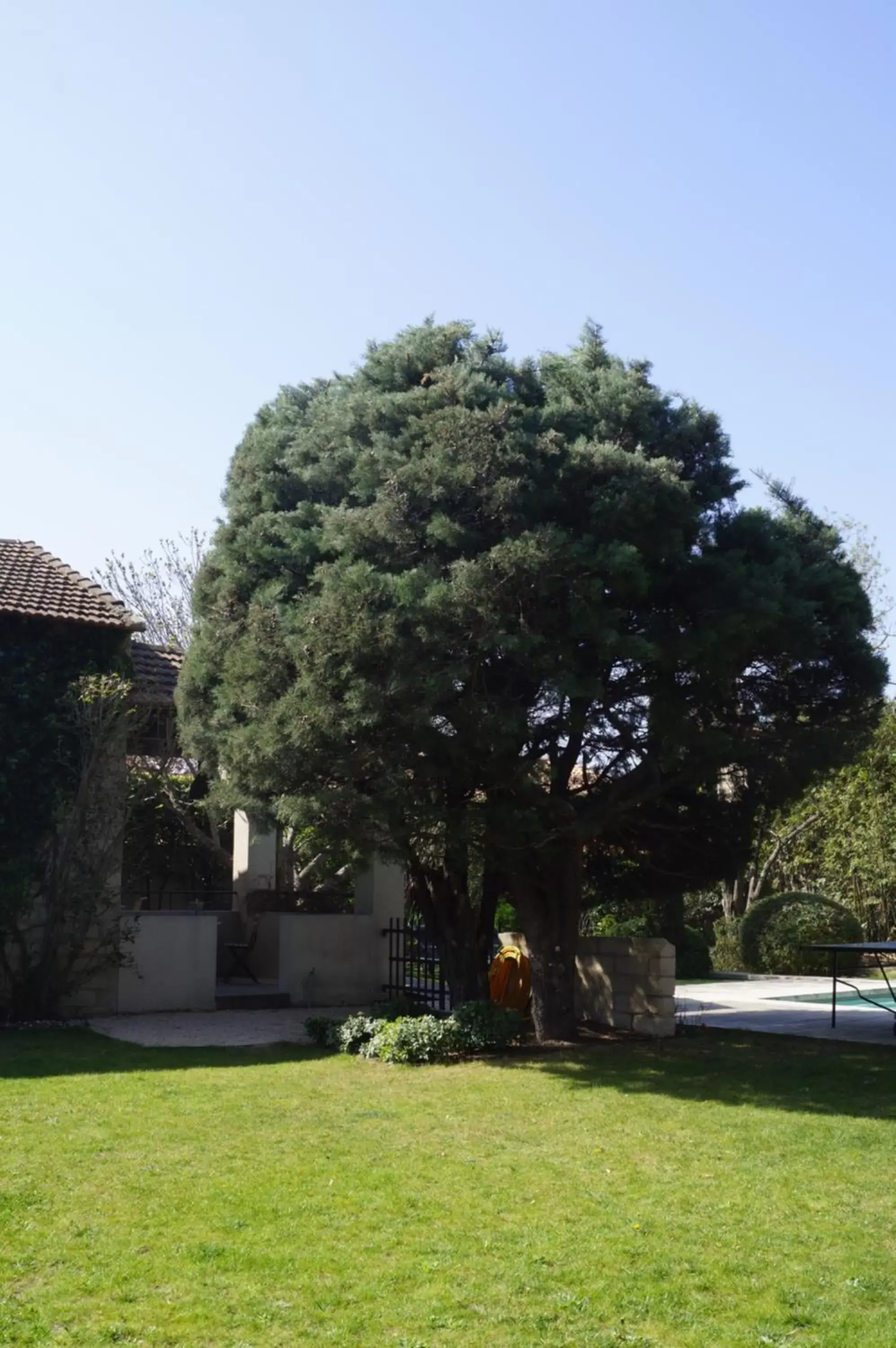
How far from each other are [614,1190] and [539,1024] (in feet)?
20.0

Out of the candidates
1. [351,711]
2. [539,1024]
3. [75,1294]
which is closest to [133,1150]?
[75,1294]

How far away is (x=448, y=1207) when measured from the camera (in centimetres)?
704

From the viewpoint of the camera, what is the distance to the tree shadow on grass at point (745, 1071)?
10375 mm

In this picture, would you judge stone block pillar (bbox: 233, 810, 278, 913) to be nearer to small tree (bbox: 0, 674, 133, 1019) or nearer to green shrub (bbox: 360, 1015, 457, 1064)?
small tree (bbox: 0, 674, 133, 1019)

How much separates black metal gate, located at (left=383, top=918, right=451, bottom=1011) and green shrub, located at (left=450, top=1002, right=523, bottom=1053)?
11.9 ft

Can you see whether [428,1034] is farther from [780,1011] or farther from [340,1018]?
[780,1011]

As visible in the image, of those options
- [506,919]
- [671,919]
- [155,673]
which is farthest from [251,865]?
[671,919]

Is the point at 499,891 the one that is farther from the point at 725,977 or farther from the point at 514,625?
the point at 725,977

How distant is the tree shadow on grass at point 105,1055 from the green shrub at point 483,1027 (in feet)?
4.76

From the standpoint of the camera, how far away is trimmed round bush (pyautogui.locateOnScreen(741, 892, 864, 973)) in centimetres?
2350

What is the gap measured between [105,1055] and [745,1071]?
20.0ft

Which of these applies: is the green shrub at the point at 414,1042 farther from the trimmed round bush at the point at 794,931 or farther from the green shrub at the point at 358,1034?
the trimmed round bush at the point at 794,931

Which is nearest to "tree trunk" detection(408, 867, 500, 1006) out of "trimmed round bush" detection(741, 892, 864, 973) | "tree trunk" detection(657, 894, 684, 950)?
"tree trunk" detection(657, 894, 684, 950)

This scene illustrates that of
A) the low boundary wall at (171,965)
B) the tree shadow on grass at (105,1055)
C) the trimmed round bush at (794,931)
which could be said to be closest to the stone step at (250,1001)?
the low boundary wall at (171,965)
